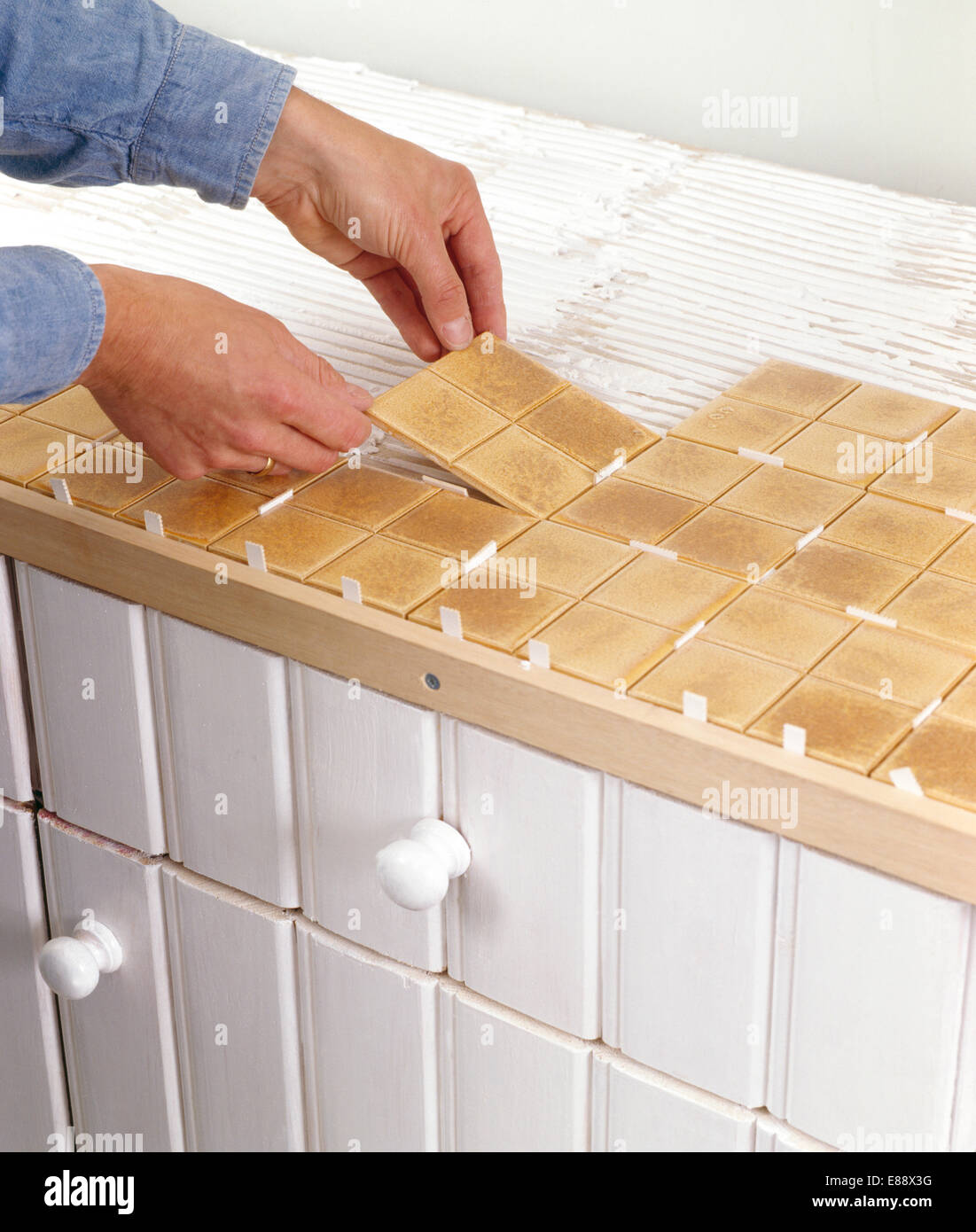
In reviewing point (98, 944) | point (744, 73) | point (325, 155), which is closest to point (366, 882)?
point (98, 944)

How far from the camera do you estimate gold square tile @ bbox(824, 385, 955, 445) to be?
83cm

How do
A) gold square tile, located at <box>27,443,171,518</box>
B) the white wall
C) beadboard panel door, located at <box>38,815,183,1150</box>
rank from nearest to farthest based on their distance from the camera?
gold square tile, located at <box>27,443,171,518</box> → beadboard panel door, located at <box>38,815,183,1150</box> → the white wall

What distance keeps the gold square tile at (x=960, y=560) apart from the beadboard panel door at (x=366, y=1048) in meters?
0.34

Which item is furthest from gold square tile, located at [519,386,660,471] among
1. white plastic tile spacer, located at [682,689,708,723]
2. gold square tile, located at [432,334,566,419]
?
white plastic tile spacer, located at [682,689,708,723]

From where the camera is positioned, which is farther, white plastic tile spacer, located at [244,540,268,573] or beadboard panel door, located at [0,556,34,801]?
beadboard panel door, located at [0,556,34,801]

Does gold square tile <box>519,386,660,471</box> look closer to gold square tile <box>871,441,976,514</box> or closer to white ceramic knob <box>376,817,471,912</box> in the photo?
gold square tile <box>871,441,976,514</box>

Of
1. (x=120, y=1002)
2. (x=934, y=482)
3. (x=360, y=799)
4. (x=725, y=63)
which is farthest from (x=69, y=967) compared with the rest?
(x=725, y=63)

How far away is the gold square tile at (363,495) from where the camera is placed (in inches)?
29.9

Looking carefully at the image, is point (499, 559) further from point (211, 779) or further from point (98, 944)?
point (98, 944)

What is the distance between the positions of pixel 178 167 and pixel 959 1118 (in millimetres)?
668

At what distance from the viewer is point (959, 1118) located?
632mm

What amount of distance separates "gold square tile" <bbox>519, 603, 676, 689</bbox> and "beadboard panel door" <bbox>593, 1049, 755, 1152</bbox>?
0.73 feet

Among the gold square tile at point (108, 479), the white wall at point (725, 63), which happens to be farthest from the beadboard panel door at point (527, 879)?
the white wall at point (725, 63)

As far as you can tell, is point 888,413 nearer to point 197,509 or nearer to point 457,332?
point 457,332
